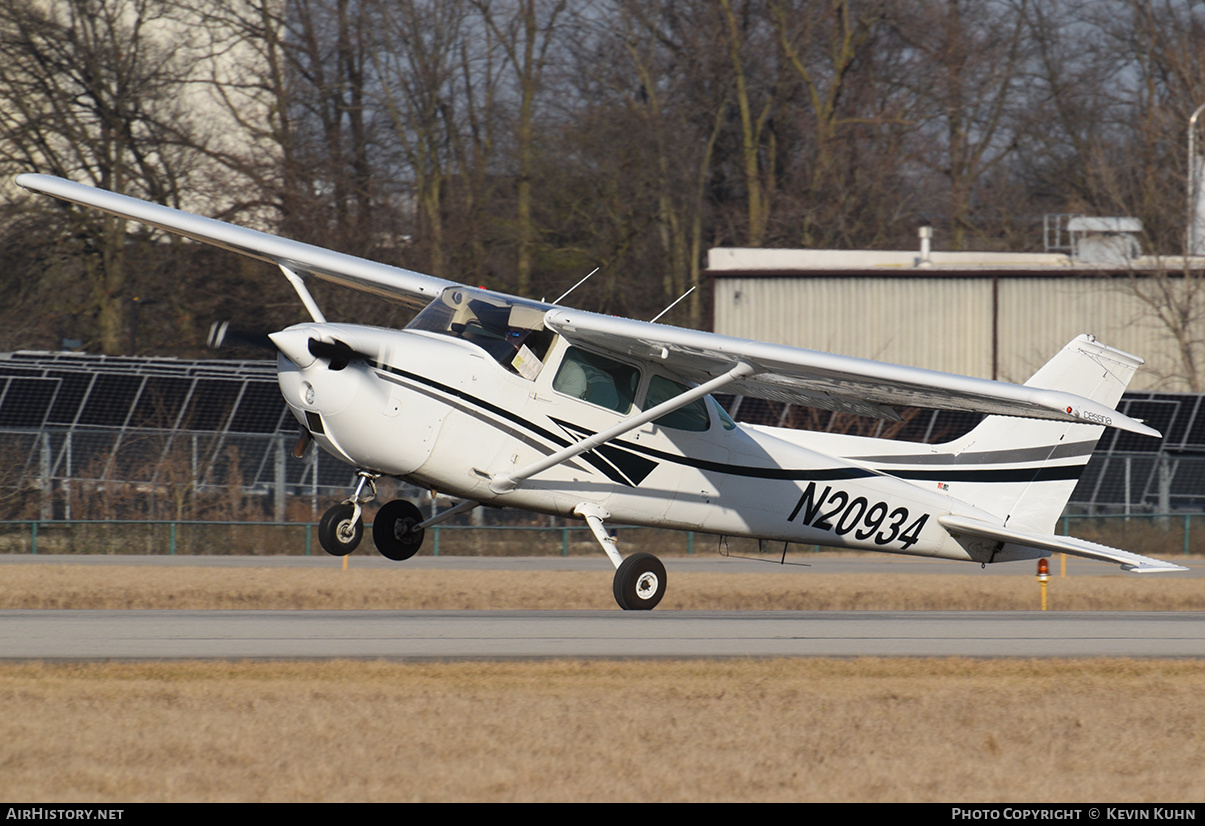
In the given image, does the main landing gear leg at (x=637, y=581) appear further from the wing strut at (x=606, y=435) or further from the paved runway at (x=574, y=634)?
the paved runway at (x=574, y=634)

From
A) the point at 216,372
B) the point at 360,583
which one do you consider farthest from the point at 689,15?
the point at 360,583

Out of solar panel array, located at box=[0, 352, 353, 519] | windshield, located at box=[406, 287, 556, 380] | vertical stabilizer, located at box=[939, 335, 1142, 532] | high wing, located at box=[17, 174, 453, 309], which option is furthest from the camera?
solar panel array, located at box=[0, 352, 353, 519]

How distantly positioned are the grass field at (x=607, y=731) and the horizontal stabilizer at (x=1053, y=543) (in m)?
1.14

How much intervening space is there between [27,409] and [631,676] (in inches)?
957

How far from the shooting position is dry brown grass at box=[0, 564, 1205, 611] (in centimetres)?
2281

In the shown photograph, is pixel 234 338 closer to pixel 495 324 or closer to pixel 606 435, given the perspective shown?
pixel 495 324

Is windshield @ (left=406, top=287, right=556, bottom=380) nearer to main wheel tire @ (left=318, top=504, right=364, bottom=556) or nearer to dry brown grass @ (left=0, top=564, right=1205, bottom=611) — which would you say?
main wheel tire @ (left=318, top=504, right=364, bottom=556)

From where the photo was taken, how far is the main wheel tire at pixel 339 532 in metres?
13.2

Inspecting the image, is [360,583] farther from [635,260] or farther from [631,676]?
[635,260]

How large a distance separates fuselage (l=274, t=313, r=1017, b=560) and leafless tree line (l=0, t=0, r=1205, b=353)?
85.4 ft

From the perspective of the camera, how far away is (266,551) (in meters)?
32.0

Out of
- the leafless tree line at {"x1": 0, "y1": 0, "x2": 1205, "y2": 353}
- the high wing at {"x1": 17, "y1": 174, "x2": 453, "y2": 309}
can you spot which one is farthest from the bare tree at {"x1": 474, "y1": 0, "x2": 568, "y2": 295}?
the high wing at {"x1": 17, "y1": 174, "x2": 453, "y2": 309}

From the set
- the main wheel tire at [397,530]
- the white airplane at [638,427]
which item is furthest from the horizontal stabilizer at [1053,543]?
the main wheel tire at [397,530]

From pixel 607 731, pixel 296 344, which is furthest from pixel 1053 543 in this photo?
pixel 296 344
